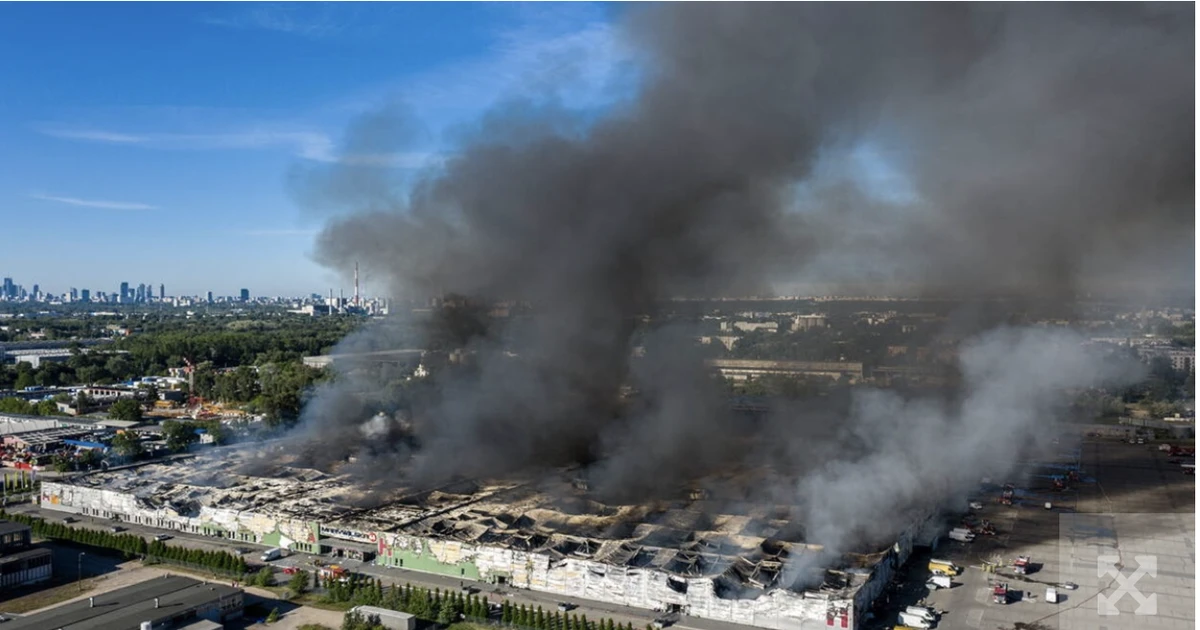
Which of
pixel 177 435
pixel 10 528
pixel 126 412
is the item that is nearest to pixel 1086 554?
pixel 10 528

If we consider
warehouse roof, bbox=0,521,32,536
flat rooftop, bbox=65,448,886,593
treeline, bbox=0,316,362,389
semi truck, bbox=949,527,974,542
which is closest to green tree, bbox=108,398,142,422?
treeline, bbox=0,316,362,389

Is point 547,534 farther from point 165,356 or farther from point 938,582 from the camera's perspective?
point 165,356

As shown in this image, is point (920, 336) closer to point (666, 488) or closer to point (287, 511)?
point (666, 488)

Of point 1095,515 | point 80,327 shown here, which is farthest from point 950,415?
point 80,327

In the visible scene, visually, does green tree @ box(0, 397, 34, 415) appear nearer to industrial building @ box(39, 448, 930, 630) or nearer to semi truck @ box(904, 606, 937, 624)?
industrial building @ box(39, 448, 930, 630)

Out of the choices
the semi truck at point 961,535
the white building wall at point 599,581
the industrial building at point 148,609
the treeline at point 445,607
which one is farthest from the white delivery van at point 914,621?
the industrial building at point 148,609

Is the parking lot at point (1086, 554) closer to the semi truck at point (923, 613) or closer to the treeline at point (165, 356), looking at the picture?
the semi truck at point (923, 613)
